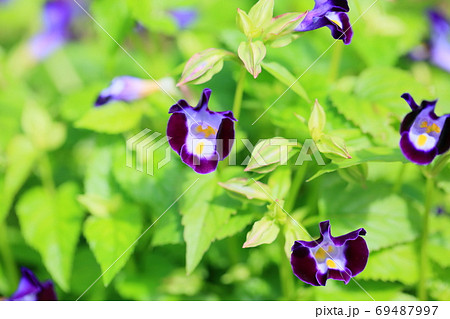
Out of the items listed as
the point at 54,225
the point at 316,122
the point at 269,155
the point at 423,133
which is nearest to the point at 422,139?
the point at 423,133

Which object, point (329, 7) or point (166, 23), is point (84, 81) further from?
point (329, 7)

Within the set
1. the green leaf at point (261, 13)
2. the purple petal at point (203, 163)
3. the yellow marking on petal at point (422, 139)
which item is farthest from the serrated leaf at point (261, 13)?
the yellow marking on petal at point (422, 139)

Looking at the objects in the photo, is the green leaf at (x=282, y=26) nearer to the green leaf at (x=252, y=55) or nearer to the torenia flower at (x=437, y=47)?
the green leaf at (x=252, y=55)

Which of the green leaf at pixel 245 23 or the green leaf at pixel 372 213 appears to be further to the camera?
the green leaf at pixel 372 213

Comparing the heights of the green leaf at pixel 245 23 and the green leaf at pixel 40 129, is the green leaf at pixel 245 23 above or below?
above

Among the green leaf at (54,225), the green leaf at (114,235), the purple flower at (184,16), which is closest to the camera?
the green leaf at (114,235)

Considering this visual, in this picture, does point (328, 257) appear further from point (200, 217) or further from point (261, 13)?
point (261, 13)
